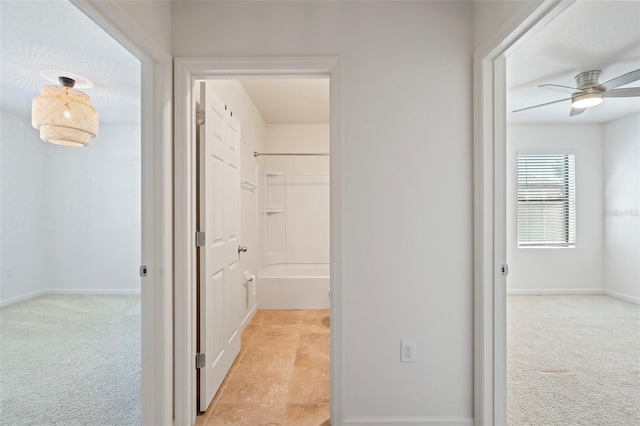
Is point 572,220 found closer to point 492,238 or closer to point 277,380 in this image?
point 492,238

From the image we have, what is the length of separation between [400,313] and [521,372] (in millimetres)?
1422

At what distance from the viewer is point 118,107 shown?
3.92 metres

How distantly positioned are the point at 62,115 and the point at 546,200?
6.13 meters

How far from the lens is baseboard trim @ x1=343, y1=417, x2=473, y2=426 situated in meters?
1.71

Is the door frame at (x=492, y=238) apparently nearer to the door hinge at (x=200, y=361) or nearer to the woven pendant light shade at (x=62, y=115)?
the door hinge at (x=200, y=361)

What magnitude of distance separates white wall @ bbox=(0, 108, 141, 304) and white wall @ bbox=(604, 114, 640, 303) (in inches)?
277

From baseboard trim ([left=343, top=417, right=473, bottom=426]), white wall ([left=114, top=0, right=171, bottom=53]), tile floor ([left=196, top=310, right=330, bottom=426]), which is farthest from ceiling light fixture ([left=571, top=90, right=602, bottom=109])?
white wall ([left=114, top=0, right=171, bottom=53])

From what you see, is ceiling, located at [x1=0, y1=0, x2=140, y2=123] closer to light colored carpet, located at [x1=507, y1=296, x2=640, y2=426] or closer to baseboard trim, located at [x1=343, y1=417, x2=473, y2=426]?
baseboard trim, located at [x1=343, y1=417, x2=473, y2=426]

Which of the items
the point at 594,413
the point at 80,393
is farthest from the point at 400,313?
the point at 80,393

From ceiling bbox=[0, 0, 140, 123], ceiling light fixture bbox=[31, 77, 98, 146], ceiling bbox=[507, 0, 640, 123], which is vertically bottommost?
ceiling light fixture bbox=[31, 77, 98, 146]

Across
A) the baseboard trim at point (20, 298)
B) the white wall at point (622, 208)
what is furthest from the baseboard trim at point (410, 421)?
the baseboard trim at point (20, 298)

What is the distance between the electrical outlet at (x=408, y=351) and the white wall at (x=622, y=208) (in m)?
4.52

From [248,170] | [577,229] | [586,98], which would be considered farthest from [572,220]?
[248,170]

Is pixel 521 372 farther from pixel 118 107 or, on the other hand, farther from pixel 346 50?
pixel 118 107
